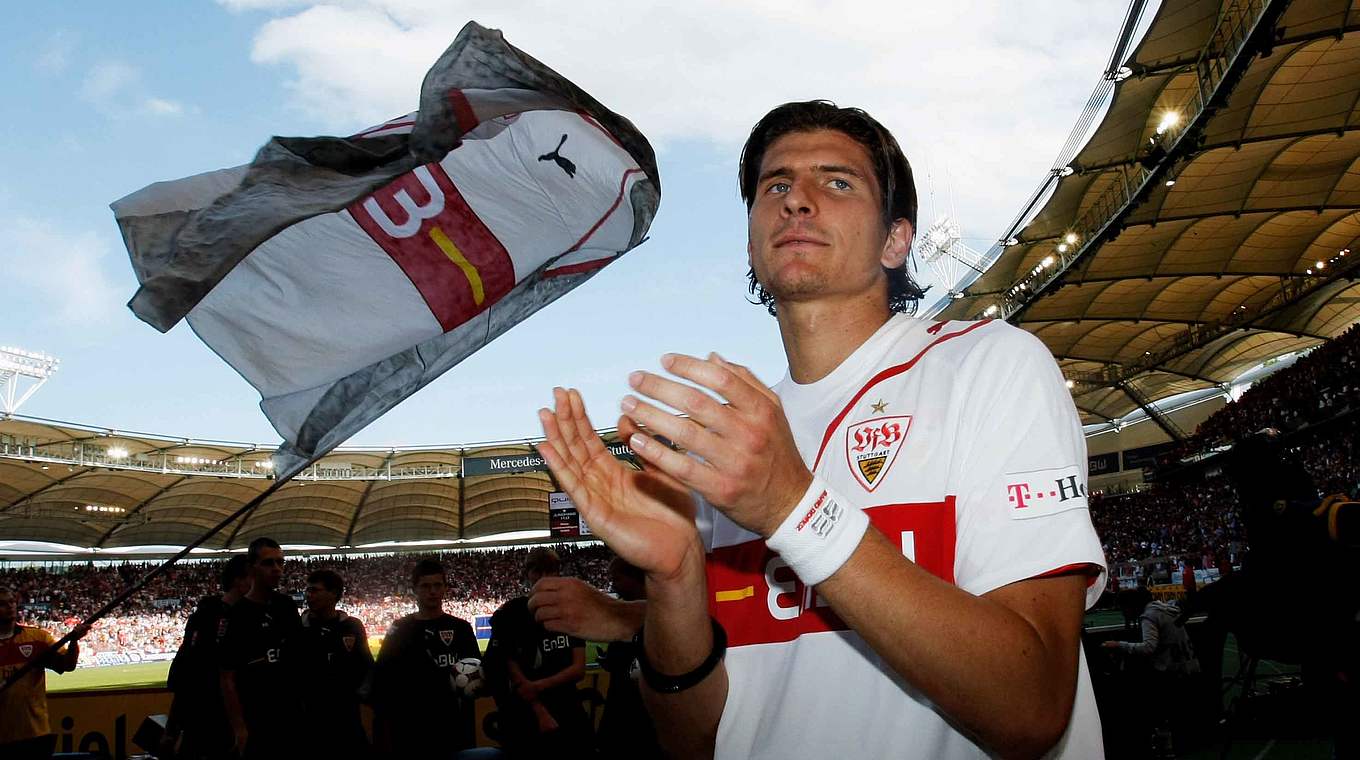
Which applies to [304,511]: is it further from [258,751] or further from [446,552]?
[258,751]

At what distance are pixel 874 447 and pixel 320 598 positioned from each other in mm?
8083

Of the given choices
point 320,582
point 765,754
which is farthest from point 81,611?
point 765,754

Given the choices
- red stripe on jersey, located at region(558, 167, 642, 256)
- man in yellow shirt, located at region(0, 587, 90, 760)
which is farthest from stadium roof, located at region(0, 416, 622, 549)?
red stripe on jersey, located at region(558, 167, 642, 256)

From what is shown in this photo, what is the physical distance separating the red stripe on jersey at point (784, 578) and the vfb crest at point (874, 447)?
72 millimetres

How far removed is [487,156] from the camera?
12.8ft

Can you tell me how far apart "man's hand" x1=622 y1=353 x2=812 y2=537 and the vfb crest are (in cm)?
50

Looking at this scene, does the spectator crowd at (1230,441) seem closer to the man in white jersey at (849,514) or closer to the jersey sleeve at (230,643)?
the jersey sleeve at (230,643)

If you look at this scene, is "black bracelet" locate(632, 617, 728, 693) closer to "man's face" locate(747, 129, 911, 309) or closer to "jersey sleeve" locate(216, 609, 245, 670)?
"man's face" locate(747, 129, 911, 309)

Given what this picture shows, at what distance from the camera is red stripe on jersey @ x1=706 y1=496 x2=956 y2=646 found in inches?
57.3

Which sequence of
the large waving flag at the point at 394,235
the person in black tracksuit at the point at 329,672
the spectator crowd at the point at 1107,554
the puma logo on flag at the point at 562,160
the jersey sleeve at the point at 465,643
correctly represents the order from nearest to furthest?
the large waving flag at the point at 394,235 < the puma logo on flag at the point at 562,160 < the person in black tracksuit at the point at 329,672 < the jersey sleeve at the point at 465,643 < the spectator crowd at the point at 1107,554

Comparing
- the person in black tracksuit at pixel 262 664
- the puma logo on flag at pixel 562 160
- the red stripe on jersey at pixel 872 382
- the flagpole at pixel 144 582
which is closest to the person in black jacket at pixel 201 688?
the person in black tracksuit at pixel 262 664

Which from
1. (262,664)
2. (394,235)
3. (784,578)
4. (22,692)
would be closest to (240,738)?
(262,664)

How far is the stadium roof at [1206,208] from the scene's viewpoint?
17312 mm

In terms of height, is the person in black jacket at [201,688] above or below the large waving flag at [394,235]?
below
